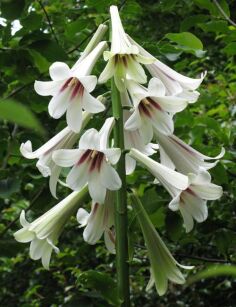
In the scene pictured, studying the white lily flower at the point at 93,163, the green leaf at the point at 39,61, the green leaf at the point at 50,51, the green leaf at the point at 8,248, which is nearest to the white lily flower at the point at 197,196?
the white lily flower at the point at 93,163

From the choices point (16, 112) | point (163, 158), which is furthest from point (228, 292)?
point (16, 112)

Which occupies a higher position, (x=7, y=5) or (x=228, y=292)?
(x=7, y=5)

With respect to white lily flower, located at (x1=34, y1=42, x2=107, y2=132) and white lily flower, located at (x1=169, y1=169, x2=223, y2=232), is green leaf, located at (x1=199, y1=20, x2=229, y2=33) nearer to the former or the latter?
Answer: white lily flower, located at (x1=34, y1=42, x2=107, y2=132)

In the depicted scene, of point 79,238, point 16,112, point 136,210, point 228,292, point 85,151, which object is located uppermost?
point 16,112

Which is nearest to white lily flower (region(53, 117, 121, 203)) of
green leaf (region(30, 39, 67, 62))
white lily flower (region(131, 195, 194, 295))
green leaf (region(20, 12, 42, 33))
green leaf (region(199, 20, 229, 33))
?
white lily flower (region(131, 195, 194, 295))

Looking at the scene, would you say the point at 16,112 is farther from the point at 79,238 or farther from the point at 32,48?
the point at 79,238

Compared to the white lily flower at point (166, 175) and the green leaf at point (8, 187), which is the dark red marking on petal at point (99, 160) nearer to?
the white lily flower at point (166, 175)
